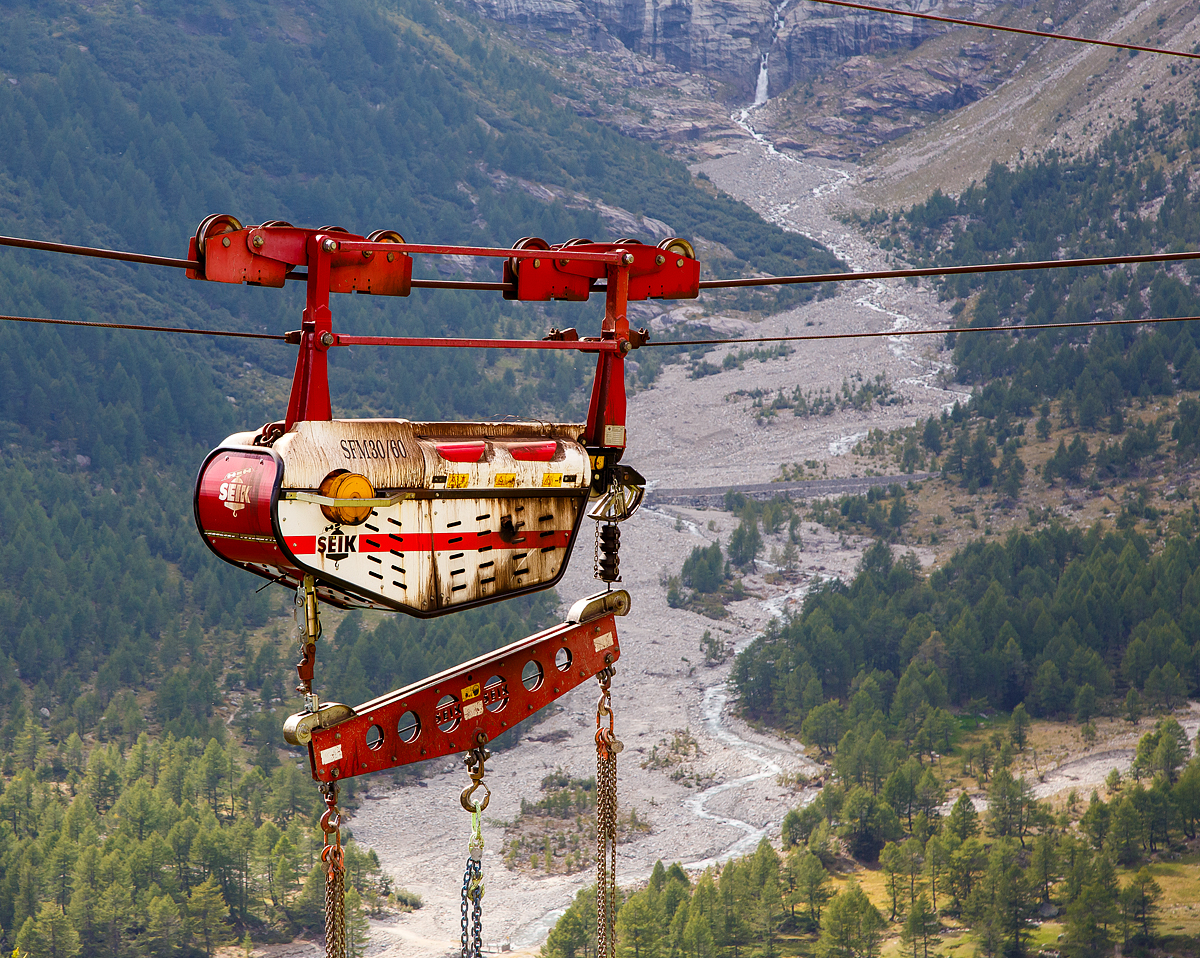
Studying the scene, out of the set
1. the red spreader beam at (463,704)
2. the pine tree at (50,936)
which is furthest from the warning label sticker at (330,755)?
the pine tree at (50,936)

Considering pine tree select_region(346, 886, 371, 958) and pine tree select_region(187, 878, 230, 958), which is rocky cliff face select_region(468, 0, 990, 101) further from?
pine tree select_region(346, 886, 371, 958)

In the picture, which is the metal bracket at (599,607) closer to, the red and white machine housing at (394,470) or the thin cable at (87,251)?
the red and white machine housing at (394,470)

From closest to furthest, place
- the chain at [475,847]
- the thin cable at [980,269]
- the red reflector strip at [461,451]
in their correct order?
the red reflector strip at [461,451]
the chain at [475,847]
the thin cable at [980,269]

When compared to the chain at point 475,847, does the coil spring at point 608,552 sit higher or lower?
higher

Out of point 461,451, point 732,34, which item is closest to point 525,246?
point 461,451

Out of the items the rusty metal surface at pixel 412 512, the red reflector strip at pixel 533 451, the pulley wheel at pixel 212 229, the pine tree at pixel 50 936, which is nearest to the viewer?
the rusty metal surface at pixel 412 512

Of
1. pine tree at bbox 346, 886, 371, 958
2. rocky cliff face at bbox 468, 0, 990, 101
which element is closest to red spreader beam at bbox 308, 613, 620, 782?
pine tree at bbox 346, 886, 371, 958
